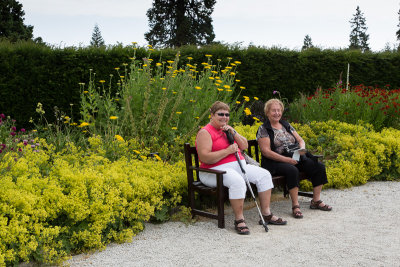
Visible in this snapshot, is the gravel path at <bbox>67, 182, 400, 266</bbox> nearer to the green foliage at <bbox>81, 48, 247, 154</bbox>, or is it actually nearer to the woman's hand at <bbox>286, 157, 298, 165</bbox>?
the woman's hand at <bbox>286, 157, 298, 165</bbox>

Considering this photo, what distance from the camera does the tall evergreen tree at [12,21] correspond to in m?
22.1

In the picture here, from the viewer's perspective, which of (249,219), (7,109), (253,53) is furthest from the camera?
(253,53)

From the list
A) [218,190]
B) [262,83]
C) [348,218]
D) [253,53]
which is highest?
[253,53]

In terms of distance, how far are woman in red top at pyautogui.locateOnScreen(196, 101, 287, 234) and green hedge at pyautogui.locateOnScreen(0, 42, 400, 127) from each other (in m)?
6.63

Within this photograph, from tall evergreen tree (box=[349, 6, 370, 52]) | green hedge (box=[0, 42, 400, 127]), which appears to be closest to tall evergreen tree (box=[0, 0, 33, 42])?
green hedge (box=[0, 42, 400, 127])

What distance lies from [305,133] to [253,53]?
16.7ft

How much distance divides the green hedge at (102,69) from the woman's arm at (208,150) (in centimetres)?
667

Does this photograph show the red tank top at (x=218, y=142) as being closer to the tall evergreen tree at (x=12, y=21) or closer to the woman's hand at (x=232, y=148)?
the woman's hand at (x=232, y=148)

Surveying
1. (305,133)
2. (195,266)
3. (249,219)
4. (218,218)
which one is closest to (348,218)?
(249,219)

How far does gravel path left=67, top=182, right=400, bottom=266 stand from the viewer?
381cm

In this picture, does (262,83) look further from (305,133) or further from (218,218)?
(218,218)

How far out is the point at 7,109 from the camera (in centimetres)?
1062

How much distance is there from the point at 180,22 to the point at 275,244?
22.5m

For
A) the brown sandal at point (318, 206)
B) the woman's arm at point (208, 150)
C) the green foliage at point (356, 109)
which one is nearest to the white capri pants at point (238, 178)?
the woman's arm at point (208, 150)
